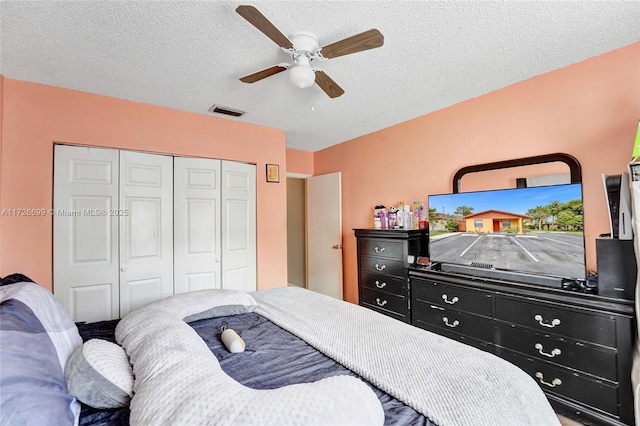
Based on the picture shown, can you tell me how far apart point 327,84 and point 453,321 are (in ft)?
6.87

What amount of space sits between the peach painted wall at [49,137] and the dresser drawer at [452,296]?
2393 millimetres

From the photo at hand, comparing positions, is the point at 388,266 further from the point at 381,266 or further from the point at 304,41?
the point at 304,41

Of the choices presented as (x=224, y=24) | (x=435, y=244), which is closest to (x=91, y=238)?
(x=224, y=24)

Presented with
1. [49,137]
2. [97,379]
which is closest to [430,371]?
[97,379]

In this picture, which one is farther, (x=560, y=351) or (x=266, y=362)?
(x=560, y=351)

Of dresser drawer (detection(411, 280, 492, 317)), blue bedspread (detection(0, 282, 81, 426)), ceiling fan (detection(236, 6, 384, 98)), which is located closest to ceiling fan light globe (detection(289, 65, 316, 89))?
ceiling fan (detection(236, 6, 384, 98))

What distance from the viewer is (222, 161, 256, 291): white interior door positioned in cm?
309

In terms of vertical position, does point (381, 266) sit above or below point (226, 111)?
below

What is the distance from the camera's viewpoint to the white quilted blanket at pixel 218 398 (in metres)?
0.67

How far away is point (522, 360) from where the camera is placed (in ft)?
6.25

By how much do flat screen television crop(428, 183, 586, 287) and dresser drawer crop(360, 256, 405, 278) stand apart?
1.10ft

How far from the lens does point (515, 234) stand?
84.2 inches

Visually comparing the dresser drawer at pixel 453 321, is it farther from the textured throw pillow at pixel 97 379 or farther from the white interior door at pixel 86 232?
the white interior door at pixel 86 232

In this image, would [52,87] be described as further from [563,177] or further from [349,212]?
[563,177]
